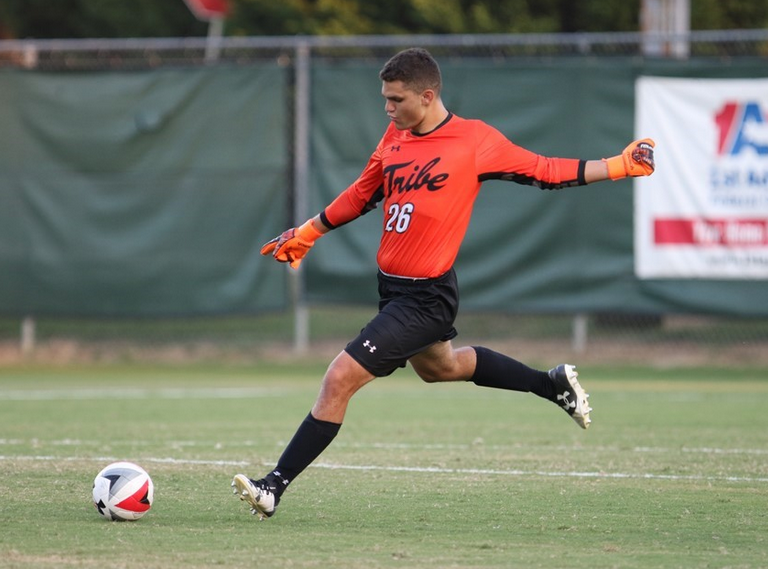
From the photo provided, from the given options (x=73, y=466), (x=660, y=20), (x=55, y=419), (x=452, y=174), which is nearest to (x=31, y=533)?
(x=73, y=466)

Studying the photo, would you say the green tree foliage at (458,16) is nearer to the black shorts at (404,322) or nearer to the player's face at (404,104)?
the player's face at (404,104)

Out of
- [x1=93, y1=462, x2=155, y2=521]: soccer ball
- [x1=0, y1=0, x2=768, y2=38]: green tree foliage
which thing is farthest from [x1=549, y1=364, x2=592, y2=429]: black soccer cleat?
[x1=0, y1=0, x2=768, y2=38]: green tree foliage

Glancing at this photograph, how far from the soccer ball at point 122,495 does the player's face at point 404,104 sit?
2343 mm

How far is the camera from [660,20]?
17.7 m

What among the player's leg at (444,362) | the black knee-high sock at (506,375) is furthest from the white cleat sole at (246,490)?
the black knee-high sock at (506,375)

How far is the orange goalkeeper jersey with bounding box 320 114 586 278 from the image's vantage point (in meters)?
6.79

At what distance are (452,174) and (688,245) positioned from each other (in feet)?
30.4

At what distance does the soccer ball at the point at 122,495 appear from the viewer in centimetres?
630

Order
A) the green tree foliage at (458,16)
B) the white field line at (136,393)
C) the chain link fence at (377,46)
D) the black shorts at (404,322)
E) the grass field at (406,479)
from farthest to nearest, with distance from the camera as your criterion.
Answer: the green tree foliage at (458,16) → the chain link fence at (377,46) → the white field line at (136,393) → the black shorts at (404,322) → the grass field at (406,479)

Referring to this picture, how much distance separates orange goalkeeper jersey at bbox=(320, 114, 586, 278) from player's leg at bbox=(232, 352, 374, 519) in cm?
67

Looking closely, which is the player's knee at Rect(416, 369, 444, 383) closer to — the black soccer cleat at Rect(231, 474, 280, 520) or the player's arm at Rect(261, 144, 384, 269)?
the player's arm at Rect(261, 144, 384, 269)

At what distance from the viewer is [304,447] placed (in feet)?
21.2

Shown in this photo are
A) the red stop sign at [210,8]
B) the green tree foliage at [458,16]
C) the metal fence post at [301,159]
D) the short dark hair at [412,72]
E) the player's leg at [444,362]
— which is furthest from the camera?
the red stop sign at [210,8]

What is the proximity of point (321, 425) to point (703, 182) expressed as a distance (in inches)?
397
